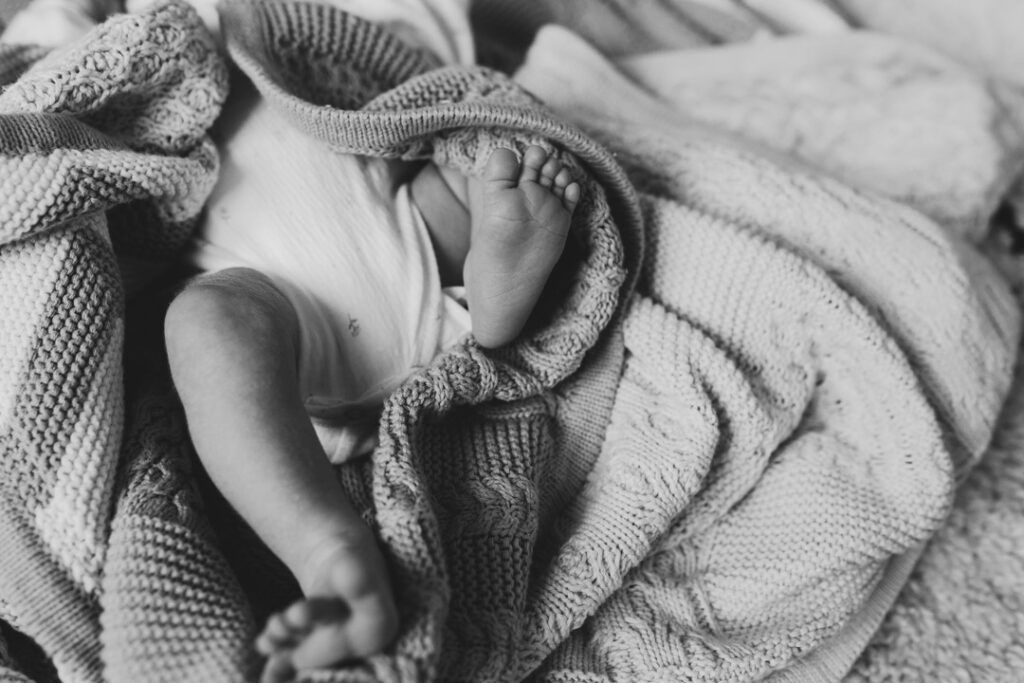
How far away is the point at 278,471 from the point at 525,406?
0.28 meters

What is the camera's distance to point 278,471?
59cm

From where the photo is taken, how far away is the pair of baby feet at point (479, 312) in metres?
0.51

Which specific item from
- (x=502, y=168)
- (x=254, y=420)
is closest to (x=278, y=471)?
(x=254, y=420)

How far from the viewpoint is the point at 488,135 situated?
2.62 ft

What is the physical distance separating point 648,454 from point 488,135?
327mm

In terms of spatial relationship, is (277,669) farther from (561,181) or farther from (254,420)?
(561,181)

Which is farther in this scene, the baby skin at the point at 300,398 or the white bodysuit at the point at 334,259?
the white bodysuit at the point at 334,259

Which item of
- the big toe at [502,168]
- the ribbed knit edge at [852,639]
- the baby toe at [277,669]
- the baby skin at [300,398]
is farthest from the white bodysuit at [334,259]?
the ribbed knit edge at [852,639]

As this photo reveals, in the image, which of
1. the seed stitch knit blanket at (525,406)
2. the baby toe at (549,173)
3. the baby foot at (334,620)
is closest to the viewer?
the baby foot at (334,620)

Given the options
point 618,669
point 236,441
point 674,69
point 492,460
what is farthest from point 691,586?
point 674,69

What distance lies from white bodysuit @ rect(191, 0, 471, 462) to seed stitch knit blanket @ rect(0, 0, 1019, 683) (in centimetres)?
4

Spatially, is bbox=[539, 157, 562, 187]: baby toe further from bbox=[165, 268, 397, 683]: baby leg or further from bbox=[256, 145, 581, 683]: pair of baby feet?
bbox=[165, 268, 397, 683]: baby leg

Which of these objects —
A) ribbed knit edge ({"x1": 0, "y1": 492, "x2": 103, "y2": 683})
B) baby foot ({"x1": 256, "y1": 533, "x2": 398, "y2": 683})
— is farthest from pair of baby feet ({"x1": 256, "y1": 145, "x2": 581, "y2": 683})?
ribbed knit edge ({"x1": 0, "y1": 492, "x2": 103, "y2": 683})

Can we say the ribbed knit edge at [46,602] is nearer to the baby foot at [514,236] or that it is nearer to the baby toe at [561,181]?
the baby foot at [514,236]
